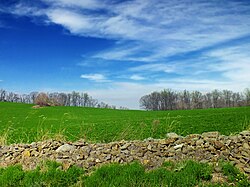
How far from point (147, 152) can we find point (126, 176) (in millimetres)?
1416

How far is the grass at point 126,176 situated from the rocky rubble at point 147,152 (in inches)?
15.3

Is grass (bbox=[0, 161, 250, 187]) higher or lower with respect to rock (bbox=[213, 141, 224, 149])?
lower

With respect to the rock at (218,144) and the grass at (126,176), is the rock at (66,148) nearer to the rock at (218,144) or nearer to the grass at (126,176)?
the grass at (126,176)

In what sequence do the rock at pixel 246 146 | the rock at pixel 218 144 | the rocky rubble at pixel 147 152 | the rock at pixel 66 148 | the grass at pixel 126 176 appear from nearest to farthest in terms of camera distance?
the grass at pixel 126 176 → the rocky rubble at pixel 147 152 → the rock at pixel 218 144 → the rock at pixel 246 146 → the rock at pixel 66 148

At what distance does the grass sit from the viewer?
6875 mm

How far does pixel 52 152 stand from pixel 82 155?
1043 millimetres

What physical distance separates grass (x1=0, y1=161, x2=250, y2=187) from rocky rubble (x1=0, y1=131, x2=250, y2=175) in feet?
1.27

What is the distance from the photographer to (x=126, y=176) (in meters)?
7.14

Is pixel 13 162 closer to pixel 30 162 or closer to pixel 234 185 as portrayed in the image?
pixel 30 162

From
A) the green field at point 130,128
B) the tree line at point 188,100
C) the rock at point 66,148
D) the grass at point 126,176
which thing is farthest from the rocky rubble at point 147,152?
the tree line at point 188,100

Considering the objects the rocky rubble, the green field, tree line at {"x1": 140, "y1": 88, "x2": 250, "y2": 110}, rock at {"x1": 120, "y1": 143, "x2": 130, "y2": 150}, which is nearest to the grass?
the rocky rubble

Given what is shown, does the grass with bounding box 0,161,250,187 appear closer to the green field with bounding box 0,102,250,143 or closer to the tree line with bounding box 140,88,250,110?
the green field with bounding box 0,102,250,143

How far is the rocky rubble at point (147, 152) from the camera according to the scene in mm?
8070

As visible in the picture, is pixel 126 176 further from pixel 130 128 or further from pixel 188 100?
pixel 188 100
